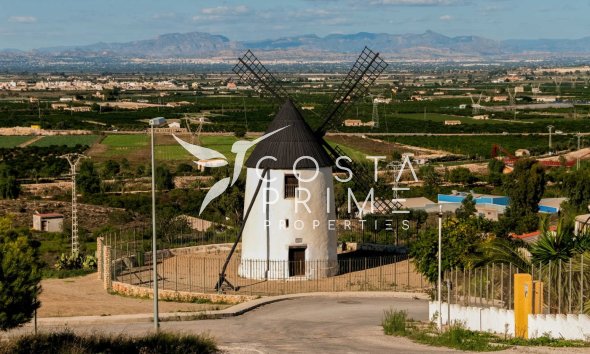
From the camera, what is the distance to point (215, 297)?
26.7m

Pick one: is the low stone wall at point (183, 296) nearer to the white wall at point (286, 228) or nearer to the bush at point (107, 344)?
the white wall at point (286, 228)

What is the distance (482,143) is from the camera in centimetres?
9919

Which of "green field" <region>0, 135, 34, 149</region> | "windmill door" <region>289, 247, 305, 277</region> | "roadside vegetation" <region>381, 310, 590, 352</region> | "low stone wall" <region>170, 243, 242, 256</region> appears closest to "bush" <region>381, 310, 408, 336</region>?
"roadside vegetation" <region>381, 310, 590, 352</region>

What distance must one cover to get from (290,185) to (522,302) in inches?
428

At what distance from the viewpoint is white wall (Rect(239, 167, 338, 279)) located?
94.2 feet

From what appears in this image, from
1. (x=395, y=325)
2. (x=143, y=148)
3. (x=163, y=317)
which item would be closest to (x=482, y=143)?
(x=143, y=148)

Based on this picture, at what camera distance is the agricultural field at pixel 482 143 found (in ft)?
302

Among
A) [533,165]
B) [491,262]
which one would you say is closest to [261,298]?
[491,262]

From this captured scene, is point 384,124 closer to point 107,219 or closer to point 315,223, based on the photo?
point 107,219

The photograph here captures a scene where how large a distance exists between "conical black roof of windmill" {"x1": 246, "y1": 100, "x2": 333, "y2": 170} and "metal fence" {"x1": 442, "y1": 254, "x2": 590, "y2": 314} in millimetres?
8273

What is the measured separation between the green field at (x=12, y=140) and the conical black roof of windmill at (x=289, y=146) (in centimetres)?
7354

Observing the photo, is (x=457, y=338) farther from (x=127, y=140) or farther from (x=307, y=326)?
(x=127, y=140)

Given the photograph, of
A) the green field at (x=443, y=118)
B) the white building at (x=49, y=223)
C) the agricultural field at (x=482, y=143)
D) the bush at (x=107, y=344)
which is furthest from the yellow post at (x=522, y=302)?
the green field at (x=443, y=118)

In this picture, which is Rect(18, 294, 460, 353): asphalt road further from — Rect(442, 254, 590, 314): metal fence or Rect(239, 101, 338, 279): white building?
Rect(239, 101, 338, 279): white building
